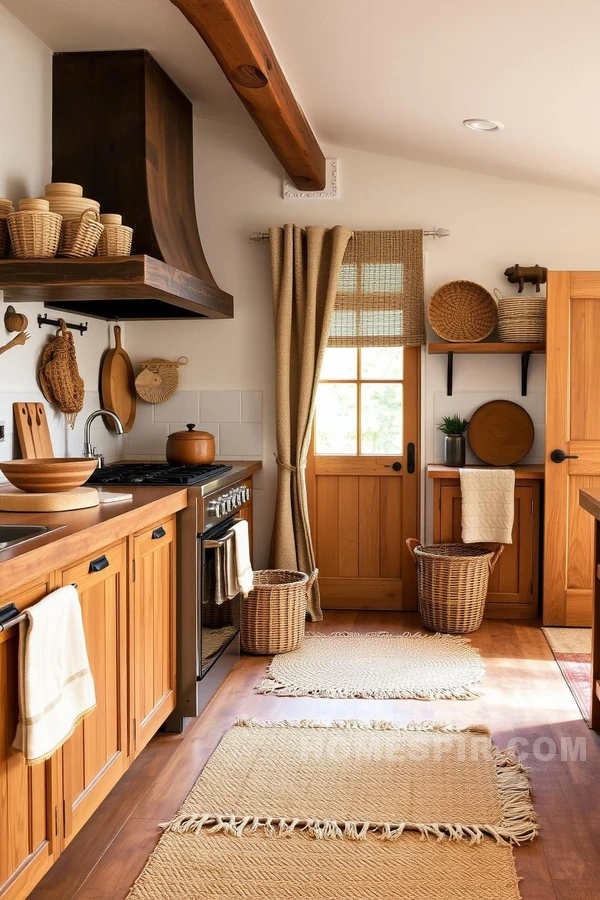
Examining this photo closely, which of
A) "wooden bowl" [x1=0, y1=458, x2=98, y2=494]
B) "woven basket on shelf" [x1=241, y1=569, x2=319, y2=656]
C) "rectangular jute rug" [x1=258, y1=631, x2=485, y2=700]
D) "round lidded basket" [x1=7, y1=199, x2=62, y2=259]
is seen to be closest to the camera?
"wooden bowl" [x1=0, y1=458, x2=98, y2=494]

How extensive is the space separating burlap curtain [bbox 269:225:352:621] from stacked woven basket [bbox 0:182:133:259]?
1.49 meters

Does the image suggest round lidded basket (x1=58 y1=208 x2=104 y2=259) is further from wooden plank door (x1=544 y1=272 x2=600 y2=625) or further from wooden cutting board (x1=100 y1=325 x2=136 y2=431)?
wooden plank door (x1=544 y1=272 x2=600 y2=625)

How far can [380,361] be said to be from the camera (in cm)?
504

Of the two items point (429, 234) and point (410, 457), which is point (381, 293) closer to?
point (429, 234)

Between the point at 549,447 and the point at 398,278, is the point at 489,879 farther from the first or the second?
the point at 398,278

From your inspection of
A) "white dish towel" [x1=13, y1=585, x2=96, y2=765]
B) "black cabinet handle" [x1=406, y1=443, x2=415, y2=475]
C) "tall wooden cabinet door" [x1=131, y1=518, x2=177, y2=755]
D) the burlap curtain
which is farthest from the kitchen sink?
"black cabinet handle" [x1=406, y1=443, x2=415, y2=475]

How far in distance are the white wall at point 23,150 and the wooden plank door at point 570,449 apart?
2556 mm

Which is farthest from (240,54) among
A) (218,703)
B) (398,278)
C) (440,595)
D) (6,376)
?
(440,595)

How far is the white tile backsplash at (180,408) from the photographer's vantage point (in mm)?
5137

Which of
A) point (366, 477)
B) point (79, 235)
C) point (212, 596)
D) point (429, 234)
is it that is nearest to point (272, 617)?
point (212, 596)

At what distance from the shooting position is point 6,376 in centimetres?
350

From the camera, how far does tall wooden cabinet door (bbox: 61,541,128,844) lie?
2234 mm

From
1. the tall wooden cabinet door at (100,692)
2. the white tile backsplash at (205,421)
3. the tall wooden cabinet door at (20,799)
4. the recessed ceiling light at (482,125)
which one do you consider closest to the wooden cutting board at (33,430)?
the tall wooden cabinet door at (100,692)

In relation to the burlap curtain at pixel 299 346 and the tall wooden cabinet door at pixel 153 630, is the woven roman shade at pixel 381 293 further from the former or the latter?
the tall wooden cabinet door at pixel 153 630
